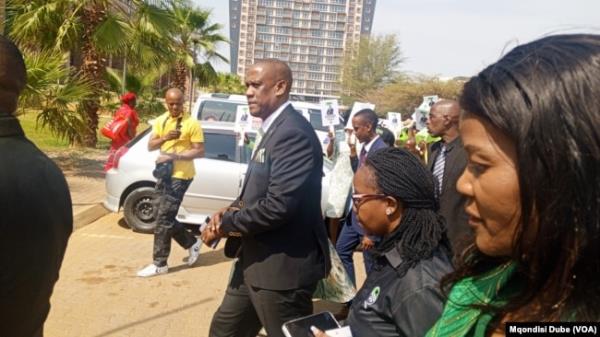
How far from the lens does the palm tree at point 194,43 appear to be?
2611 centimetres

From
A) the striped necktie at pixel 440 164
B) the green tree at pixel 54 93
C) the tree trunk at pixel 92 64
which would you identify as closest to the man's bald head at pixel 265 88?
the striped necktie at pixel 440 164

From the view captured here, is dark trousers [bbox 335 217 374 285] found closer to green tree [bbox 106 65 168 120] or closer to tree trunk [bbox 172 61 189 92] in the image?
green tree [bbox 106 65 168 120]

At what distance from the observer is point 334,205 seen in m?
5.83

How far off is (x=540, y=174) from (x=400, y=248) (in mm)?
971

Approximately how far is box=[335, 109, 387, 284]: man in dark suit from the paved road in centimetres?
127

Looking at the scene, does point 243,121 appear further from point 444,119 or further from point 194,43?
point 194,43

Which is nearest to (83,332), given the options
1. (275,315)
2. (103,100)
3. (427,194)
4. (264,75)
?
(275,315)

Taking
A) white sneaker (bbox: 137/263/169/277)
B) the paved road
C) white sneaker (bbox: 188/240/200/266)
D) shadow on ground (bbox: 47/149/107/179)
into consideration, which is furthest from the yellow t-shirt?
shadow on ground (bbox: 47/149/107/179)

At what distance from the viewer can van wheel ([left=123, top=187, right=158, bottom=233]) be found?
7145 mm

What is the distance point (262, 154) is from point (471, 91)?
1.90 m

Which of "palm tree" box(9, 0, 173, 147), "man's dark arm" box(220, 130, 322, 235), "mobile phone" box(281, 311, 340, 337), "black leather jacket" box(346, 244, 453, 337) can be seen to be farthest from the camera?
"palm tree" box(9, 0, 173, 147)

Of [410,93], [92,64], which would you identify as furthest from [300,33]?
[92,64]

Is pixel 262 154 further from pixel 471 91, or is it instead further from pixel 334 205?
pixel 334 205

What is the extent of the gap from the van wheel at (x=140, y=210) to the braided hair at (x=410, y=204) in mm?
5535
